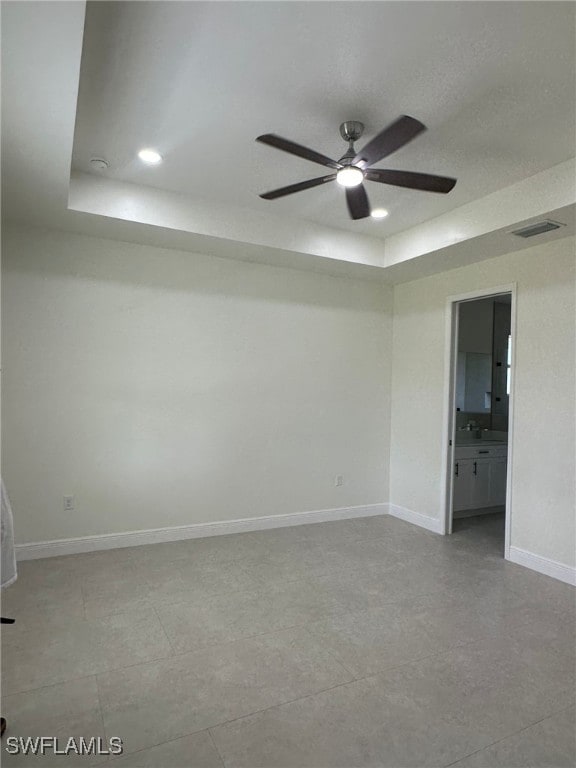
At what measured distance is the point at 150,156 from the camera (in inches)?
117

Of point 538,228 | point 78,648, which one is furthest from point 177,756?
point 538,228

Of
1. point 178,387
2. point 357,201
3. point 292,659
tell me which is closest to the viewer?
point 292,659

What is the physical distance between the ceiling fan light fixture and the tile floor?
2.57 meters

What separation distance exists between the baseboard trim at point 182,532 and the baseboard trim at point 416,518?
0.37 feet

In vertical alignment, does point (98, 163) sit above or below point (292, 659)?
above

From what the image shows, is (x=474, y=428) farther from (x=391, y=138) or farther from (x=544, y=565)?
(x=391, y=138)

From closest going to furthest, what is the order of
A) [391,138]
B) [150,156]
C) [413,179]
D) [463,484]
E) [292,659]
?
[391,138], [292,659], [413,179], [150,156], [463,484]

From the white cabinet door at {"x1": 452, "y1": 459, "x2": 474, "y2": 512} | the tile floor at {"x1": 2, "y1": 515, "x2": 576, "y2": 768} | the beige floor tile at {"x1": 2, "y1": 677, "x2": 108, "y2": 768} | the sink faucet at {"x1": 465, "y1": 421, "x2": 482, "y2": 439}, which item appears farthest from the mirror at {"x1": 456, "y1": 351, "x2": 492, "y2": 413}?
the beige floor tile at {"x1": 2, "y1": 677, "x2": 108, "y2": 768}

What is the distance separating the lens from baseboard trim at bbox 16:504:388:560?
3.64 meters

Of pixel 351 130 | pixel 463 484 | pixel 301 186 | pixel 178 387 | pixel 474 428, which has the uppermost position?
pixel 351 130

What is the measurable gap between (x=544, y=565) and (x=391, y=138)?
3.32 m

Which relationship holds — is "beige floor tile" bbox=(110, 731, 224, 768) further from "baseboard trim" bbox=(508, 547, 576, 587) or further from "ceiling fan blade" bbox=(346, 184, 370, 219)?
"baseboard trim" bbox=(508, 547, 576, 587)

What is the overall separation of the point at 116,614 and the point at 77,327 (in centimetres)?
223

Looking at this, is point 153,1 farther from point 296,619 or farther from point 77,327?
point 296,619
